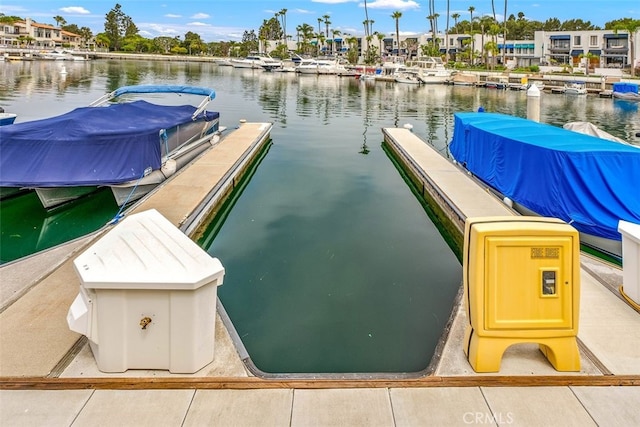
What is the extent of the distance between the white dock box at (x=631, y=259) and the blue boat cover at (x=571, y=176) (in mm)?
2886

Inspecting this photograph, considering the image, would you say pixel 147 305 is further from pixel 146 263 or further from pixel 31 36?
pixel 31 36

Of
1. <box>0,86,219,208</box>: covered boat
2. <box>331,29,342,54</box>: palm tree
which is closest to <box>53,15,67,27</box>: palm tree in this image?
<box>331,29,342,54</box>: palm tree

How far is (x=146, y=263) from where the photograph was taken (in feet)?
11.3

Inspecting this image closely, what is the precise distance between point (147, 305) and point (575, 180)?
7.22m

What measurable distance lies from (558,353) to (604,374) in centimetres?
44

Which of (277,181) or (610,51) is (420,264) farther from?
(610,51)

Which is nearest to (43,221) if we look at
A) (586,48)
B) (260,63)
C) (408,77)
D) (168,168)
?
(168,168)

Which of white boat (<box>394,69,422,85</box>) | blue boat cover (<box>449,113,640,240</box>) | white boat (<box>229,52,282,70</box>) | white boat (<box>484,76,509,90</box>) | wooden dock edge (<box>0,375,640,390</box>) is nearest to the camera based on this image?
wooden dock edge (<box>0,375,640,390</box>)

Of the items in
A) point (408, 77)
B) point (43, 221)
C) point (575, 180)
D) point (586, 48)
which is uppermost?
point (586, 48)

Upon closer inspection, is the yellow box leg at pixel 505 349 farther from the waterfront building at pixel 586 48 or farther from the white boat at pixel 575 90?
the waterfront building at pixel 586 48

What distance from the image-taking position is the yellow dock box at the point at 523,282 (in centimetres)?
350

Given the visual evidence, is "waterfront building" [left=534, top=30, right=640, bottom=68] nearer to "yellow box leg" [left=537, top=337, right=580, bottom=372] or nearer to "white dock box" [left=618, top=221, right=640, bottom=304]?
"white dock box" [left=618, top=221, right=640, bottom=304]

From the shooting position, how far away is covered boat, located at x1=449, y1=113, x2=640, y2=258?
A: 24.7ft

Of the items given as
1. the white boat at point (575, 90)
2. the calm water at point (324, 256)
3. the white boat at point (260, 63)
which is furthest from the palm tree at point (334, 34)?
the calm water at point (324, 256)
